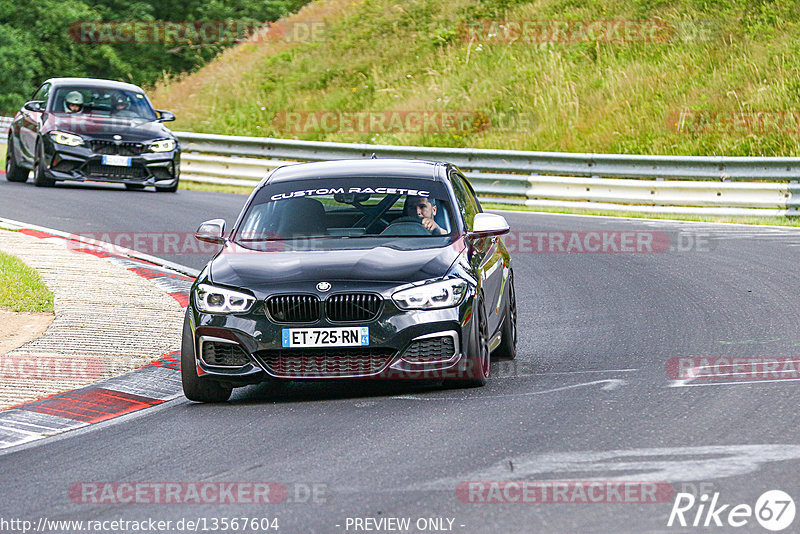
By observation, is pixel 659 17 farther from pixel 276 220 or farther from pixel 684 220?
pixel 276 220

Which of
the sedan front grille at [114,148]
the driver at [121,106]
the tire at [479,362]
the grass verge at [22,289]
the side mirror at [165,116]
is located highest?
the driver at [121,106]

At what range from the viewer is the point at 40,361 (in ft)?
30.9

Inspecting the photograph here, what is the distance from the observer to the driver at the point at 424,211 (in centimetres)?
924

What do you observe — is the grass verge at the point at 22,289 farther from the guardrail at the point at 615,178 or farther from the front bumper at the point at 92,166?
the guardrail at the point at 615,178

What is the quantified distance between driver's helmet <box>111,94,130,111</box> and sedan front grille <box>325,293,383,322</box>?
15.7m

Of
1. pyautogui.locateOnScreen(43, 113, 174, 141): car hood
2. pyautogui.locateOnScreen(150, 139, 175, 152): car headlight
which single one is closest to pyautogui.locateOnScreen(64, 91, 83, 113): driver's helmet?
pyautogui.locateOnScreen(43, 113, 174, 141): car hood

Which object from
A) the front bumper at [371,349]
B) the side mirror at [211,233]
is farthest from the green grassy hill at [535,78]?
the front bumper at [371,349]

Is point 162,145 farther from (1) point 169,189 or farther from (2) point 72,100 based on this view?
(2) point 72,100

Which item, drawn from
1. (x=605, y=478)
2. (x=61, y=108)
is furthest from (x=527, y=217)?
(x=605, y=478)

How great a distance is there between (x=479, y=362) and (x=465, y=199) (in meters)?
2.14

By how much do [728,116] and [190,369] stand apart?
1979 cm

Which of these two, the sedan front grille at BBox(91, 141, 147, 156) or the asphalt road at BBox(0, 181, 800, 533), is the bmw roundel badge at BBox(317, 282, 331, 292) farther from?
the sedan front grille at BBox(91, 141, 147, 156)

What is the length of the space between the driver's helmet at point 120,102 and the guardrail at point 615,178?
11.9ft

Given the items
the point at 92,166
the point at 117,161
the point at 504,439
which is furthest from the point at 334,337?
the point at 92,166
